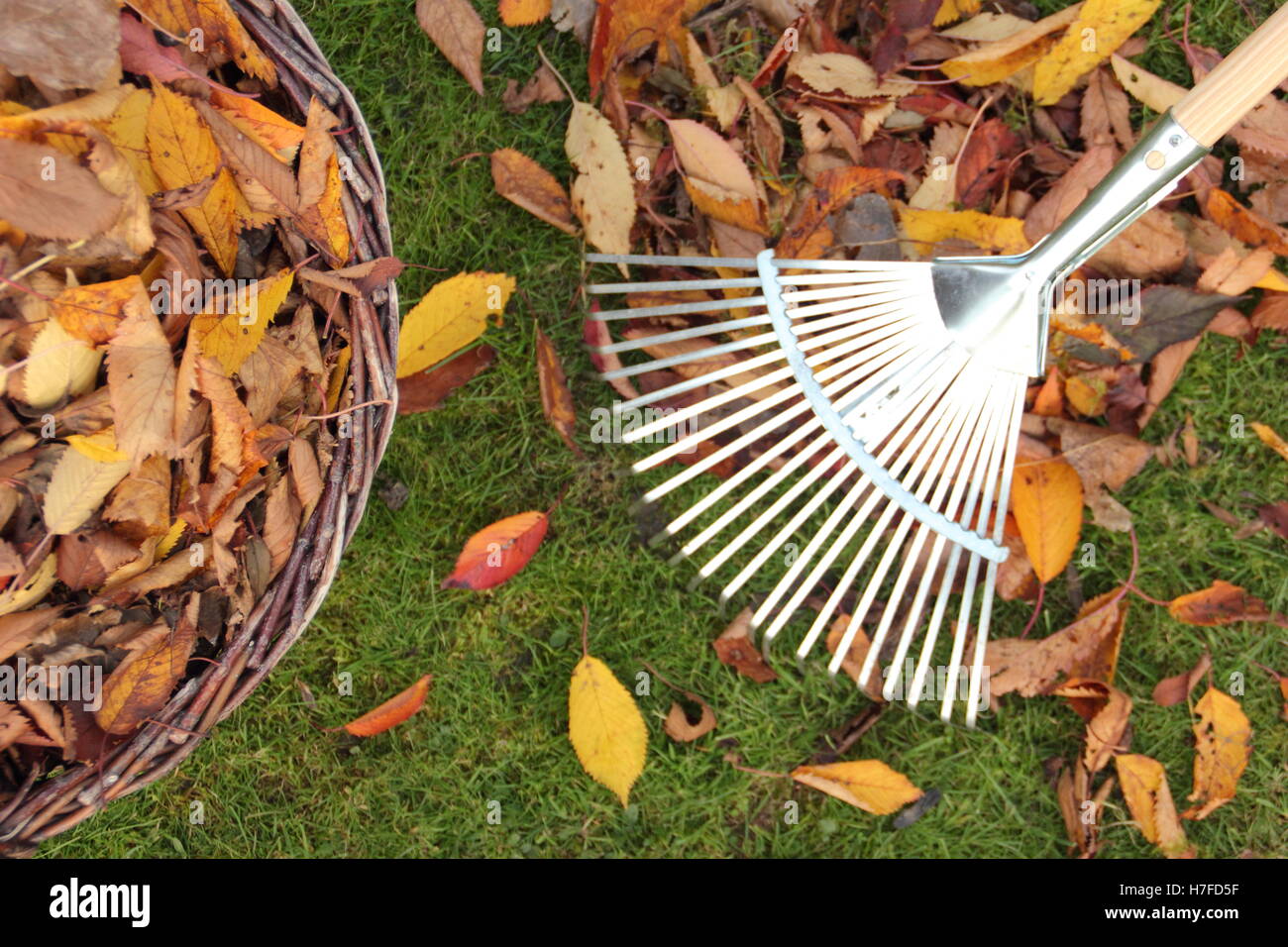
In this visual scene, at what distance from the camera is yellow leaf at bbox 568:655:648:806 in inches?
56.1

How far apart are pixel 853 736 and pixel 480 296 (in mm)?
837

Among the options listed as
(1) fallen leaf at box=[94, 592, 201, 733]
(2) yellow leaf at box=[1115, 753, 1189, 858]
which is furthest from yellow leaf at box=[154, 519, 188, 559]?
(2) yellow leaf at box=[1115, 753, 1189, 858]

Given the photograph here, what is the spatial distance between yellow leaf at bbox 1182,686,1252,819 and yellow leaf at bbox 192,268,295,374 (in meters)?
1.39

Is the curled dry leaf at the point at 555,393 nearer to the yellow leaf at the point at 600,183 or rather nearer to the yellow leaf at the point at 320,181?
the yellow leaf at the point at 600,183

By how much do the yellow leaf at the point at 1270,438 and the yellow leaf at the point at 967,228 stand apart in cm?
46

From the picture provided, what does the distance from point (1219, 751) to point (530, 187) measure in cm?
130

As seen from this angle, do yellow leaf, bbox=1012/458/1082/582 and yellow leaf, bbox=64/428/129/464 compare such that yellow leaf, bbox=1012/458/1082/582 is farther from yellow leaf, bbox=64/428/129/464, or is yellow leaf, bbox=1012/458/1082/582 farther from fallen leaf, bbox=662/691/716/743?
yellow leaf, bbox=64/428/129/464

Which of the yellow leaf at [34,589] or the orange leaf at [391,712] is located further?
the orange leaf at [391,712]

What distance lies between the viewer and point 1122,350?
1.40 metres

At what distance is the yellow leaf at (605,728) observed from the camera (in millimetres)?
1424

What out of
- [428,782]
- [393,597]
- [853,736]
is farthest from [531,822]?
[853,736]

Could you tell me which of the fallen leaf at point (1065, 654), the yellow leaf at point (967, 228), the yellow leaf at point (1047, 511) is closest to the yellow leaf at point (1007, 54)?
the yellow leaf at point (967, 228)

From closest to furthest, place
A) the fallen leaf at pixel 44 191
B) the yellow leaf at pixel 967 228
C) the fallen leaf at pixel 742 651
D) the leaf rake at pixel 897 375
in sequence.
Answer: the fallen leaf at pixel 44 191 < the leaf rake at pixel 897 375 < the yellow leaf at pixel 967 228 < the fallen leaf at pixel 742 651

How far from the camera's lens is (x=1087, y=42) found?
1.40 m
